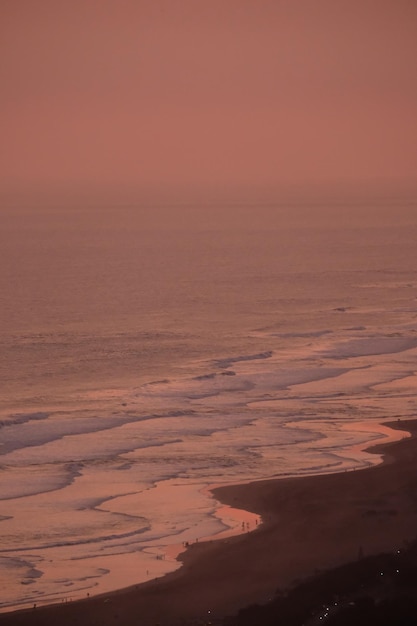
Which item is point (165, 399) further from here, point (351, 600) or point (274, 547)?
point (351, 600)

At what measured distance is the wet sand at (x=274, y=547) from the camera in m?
15.6

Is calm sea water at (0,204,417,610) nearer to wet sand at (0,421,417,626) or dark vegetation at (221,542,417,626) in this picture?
wet sand at (0,421,417,626)

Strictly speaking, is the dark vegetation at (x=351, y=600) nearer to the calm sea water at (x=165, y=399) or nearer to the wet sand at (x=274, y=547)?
the wet sand at (x=274, y=547)

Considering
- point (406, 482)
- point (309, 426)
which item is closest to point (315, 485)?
point (406, 482)

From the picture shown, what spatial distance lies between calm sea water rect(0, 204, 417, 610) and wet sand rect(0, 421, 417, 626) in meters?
0.72

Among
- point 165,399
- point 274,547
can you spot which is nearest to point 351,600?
point 274,547

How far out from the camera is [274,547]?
59.0 feet

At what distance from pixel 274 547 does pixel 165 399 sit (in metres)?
14.0

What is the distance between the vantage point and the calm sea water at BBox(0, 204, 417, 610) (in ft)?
64.2

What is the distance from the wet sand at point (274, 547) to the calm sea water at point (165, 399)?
0.72 metres

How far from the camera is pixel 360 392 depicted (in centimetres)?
3131

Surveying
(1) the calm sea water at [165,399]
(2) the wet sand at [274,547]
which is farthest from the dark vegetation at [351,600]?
(1) the calm sea water at [165,399]

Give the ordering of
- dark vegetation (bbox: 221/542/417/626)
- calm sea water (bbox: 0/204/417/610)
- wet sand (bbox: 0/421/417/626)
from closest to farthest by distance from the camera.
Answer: dark vegetation (bbox: 221/542/417/626)
wet sand (bbox: 0/421/417/626)
calm sea water (bbox: 0/204/417/610)

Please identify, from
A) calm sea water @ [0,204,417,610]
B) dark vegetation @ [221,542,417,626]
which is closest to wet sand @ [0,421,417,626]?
dark vegetation @ [221,542,417,626]
